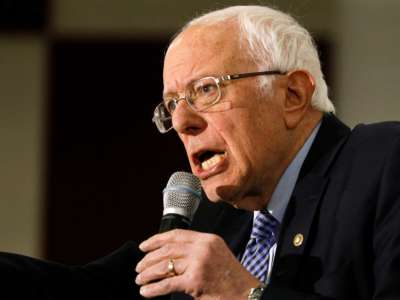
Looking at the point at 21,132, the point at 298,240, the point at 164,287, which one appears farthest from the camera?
the point at 21,132

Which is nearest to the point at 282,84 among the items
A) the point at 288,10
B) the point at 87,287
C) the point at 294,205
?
the point at 294,205

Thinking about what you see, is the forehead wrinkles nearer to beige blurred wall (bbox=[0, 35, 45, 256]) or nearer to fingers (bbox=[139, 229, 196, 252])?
fingers (bbox=[139, 229, 196, 252])

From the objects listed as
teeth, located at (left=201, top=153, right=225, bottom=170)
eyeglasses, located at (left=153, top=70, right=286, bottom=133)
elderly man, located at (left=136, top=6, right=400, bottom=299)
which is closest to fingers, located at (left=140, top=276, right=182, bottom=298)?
elderly man, located at (left=136, top=6, right=400, bottom=299)

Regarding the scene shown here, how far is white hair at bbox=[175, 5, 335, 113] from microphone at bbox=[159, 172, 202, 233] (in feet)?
0.98

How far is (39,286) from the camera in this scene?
1.90m

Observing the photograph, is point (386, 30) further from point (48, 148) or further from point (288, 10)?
point (48, 148)

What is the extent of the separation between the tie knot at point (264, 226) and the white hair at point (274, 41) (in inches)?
11.7

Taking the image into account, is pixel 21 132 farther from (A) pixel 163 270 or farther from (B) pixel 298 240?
(A) pixel 163 270

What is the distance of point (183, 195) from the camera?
172 centimetres

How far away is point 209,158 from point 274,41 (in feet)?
1.06

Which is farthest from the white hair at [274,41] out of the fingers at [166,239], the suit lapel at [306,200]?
the fingers at [166,239]

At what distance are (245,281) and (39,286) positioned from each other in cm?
59

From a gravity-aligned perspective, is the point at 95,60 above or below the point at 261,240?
above

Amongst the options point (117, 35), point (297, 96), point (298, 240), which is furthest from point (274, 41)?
point (117, 35)
